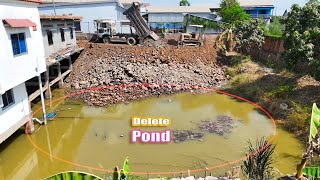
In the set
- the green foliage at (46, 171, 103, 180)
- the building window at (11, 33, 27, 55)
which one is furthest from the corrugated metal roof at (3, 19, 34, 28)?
the green foliage at (46, 171, 103, 180)

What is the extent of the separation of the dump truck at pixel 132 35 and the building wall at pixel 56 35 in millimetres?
2965

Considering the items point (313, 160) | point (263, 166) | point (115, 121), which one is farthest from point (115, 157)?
point (313, 160)

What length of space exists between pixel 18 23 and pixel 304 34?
1257 centimetres

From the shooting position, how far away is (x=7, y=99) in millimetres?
10305

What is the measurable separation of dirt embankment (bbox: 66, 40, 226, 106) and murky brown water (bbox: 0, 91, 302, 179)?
7.11 feet

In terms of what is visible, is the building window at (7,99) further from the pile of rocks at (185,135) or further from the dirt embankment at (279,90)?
the dirt embankment at (279,90)

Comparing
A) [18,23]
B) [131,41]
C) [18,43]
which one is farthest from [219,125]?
[131,41]

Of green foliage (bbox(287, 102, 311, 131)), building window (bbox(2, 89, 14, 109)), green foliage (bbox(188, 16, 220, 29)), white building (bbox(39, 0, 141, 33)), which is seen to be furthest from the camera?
white building (bbox(39, 0, 141, 33))

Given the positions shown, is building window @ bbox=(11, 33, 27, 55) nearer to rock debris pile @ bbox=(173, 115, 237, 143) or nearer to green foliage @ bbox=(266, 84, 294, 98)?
rock debris pile @ bbox=(173, 115, 237, 143)

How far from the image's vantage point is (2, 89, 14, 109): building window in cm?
1008

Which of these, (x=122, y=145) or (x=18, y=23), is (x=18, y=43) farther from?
(x=122, y=145)

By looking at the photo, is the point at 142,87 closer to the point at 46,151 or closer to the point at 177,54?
the point at 177,54

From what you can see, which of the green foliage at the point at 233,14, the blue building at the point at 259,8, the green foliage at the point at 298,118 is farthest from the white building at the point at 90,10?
the green foliage at the point at 298,118

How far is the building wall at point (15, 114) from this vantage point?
9.98m
